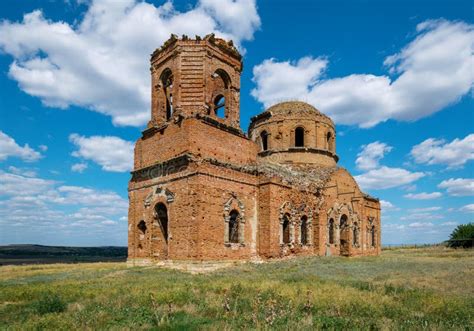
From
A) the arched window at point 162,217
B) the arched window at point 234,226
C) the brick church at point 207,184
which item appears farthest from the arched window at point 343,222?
the arched window at point 162,217

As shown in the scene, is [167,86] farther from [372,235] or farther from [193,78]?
[372,235]

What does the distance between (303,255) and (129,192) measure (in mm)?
10497

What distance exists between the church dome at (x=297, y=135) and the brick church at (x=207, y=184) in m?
4.26

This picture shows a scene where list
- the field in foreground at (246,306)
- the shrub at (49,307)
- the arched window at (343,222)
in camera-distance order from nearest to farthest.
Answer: the field in foreground at (246,306)
the shrub at (49,307)
the arched window at (343,222)

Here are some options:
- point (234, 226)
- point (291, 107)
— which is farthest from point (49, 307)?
point (291, 107)

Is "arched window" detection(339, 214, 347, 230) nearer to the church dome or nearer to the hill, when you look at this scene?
the church dome

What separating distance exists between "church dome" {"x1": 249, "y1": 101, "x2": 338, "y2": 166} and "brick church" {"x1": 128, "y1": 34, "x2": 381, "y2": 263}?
4261mm

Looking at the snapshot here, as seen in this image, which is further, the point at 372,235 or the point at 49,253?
the point at 49,253

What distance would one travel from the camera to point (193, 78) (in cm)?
1875

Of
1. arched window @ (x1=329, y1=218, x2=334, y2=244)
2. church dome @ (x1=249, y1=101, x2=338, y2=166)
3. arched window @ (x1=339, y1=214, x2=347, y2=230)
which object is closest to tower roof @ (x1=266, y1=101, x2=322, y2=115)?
church dome @ (x1=249, y1=101, x2=338, y2=166)

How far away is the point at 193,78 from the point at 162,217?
724 centimetres

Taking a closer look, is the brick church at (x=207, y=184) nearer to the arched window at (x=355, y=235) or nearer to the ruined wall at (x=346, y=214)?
the ruined wall at (x=346, y=214)

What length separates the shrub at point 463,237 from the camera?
1478 inches

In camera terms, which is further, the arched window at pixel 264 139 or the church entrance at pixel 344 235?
the arched window at pixel 264 139
